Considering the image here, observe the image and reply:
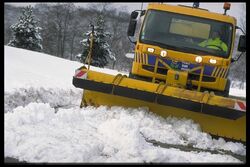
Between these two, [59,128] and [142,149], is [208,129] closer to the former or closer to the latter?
[142,149]

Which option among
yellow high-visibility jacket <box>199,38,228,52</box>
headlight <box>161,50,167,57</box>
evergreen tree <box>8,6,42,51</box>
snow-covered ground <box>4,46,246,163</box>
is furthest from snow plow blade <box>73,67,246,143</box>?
evergreen tree <box>8,6,42,51</box>

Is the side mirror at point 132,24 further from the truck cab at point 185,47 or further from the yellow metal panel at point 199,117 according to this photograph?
the yellow metal panel at point 199,117

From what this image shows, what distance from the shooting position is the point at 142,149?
507 cm

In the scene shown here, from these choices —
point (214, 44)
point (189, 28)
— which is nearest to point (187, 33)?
point (189, 28)

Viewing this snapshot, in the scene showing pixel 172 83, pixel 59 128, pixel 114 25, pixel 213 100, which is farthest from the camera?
pixel 114 25

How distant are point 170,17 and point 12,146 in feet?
16.2

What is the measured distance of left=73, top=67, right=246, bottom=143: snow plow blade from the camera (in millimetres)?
6398

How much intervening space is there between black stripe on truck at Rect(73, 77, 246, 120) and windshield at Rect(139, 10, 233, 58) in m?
1.71

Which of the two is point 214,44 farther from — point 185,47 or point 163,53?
point 163,53

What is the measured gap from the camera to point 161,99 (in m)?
6.62

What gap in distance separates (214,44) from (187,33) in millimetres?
573

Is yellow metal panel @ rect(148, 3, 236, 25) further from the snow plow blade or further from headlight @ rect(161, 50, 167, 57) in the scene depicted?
the snow plow blade

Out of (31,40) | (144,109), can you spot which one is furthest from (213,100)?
(31,40)

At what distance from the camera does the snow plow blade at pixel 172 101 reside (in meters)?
6.40
